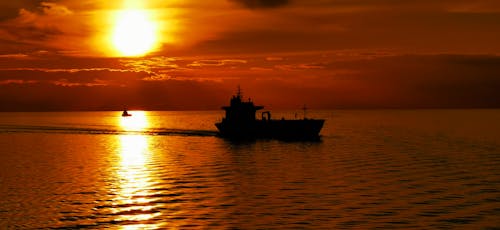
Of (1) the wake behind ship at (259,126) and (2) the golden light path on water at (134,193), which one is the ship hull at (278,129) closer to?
(1) the wake behind ship at (259,126)

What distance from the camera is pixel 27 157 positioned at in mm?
80312

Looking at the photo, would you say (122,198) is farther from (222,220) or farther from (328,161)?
(328,161)

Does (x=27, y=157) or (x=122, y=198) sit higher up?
(x=27, y=157)

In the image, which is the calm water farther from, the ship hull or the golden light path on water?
the ship hull

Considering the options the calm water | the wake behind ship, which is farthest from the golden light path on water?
the wake behind ship

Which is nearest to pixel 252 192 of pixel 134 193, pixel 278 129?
pixel 134 193

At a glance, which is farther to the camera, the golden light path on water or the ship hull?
the ship hull

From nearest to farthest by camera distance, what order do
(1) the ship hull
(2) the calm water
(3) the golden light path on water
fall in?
(2) the calm water
(3) the golden light path on water
(1) the ship hull

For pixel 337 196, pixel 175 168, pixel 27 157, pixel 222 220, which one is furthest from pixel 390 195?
pixel 27 157

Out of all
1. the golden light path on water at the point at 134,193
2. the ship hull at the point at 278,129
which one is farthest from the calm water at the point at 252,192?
the ship hull at the point at 278,129

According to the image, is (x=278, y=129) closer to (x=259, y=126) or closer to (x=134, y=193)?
(x=259, y=126)

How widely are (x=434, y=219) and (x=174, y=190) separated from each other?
20.1 meters

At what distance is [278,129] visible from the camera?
117 meters

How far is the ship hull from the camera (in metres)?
115
